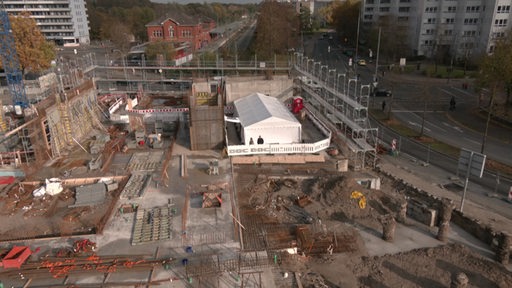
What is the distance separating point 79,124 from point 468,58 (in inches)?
2292

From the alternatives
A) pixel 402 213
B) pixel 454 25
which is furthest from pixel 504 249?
pixel 454 25

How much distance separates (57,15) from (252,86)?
82.6 m

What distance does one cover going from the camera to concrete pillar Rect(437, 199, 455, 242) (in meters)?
15.7

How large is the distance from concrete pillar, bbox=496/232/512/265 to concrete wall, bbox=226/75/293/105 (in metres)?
23.4

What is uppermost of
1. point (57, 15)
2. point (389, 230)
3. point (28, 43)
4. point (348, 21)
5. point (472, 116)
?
point (57, 15)

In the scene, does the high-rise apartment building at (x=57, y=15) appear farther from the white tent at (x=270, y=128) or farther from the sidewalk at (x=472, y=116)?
the white tent at (x=270, y=128)

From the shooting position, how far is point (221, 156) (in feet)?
75.5

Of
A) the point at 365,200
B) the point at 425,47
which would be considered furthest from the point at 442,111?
the point at 425,47

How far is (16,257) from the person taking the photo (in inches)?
529

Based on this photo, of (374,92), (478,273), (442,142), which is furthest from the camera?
(374,92)

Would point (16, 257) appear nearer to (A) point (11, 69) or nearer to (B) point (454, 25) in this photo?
(A) point (11, 69)

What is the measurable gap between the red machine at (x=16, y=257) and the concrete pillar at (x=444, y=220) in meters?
16.5

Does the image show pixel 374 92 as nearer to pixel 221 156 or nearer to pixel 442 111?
pixel 442 111

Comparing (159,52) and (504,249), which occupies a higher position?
(159,52)
